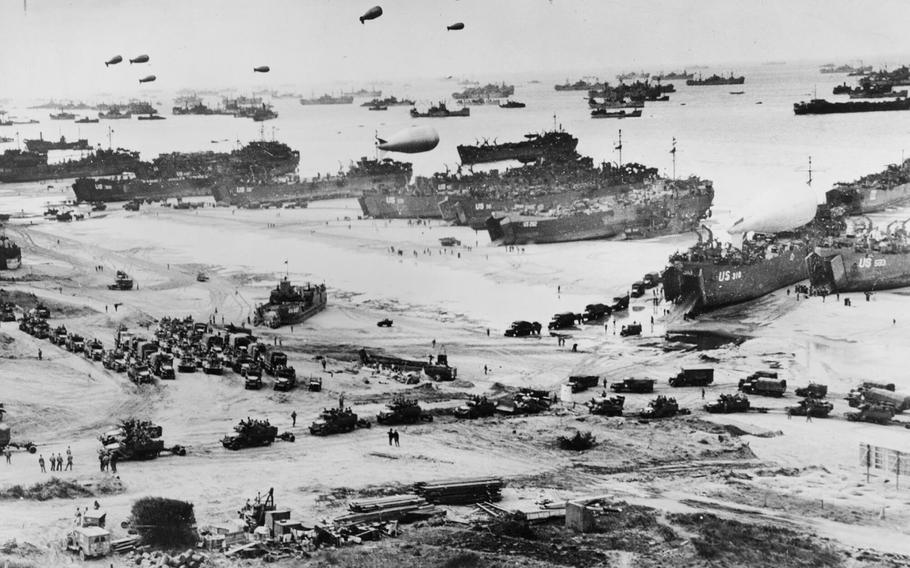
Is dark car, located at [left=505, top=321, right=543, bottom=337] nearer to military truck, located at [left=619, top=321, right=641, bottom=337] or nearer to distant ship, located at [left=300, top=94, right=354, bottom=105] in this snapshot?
military truck, located at [left=619, top=321, right=641, bottom=337]

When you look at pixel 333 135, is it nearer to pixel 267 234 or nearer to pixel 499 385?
pixel 267 234

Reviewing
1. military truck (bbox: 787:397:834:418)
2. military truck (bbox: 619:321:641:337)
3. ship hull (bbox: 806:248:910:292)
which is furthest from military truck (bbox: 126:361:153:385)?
ship hull (bbox: 806:248:910:292)

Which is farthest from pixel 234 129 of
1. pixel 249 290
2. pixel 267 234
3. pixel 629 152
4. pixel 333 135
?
pixel 249 290

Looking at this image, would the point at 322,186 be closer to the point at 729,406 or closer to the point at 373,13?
the point at 373,13

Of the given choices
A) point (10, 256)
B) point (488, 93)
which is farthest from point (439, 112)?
point (10, 256)

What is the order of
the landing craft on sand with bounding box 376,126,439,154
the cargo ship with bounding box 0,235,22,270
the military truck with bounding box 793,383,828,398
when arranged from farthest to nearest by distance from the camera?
the landing craft on sand with bounding box 376,126,439,154 < the cargo ship with bounding box 0,235,22,270 < the military truck with bounding box 793,383,828,398

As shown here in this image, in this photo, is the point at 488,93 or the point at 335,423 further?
the point at 488,93
